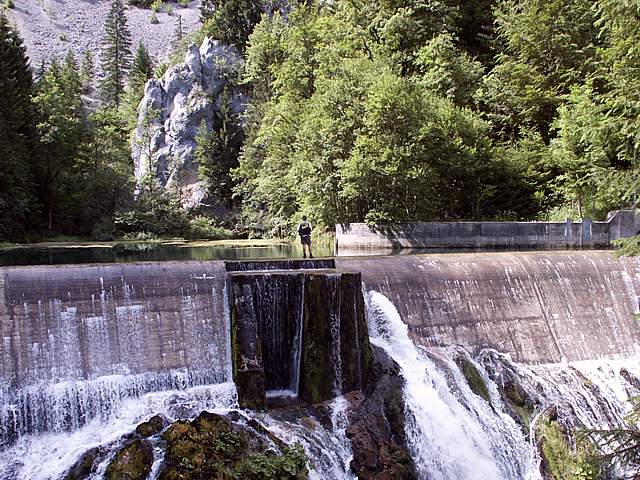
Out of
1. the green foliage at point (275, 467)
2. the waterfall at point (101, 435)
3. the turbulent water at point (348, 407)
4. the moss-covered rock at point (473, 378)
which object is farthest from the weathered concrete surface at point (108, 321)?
the moss-covered rock at point (473, 378)

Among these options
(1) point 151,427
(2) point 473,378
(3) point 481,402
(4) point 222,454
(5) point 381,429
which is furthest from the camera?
(2) point 473,378

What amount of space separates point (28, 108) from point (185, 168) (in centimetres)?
1292

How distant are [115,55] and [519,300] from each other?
82.2 metres

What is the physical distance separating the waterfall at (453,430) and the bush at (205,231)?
26538 mm

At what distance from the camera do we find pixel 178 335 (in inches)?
418

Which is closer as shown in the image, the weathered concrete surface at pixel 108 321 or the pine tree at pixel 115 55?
the weathered concrete surface at pixel 108 321

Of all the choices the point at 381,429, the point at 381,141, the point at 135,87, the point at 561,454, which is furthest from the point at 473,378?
the point at 135,87

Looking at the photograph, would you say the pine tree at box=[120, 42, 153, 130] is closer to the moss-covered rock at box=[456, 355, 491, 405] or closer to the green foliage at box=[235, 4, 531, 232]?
the green foliage at box=[235, 4, 531, 232]

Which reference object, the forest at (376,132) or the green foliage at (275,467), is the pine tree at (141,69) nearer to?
the forest at (376,132)

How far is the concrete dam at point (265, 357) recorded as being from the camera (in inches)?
371

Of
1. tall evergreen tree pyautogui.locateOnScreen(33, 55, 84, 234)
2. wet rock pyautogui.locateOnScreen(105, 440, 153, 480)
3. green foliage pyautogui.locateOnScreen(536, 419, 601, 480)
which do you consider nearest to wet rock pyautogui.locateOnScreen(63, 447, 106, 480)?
wet rock pyautogui.locateOnScreen(105, 440, 153, 480)

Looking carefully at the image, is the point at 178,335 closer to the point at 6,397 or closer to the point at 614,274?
the point at 6,397

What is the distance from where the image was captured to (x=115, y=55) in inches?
3327

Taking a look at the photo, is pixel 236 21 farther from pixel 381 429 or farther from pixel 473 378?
pixel 381 429
